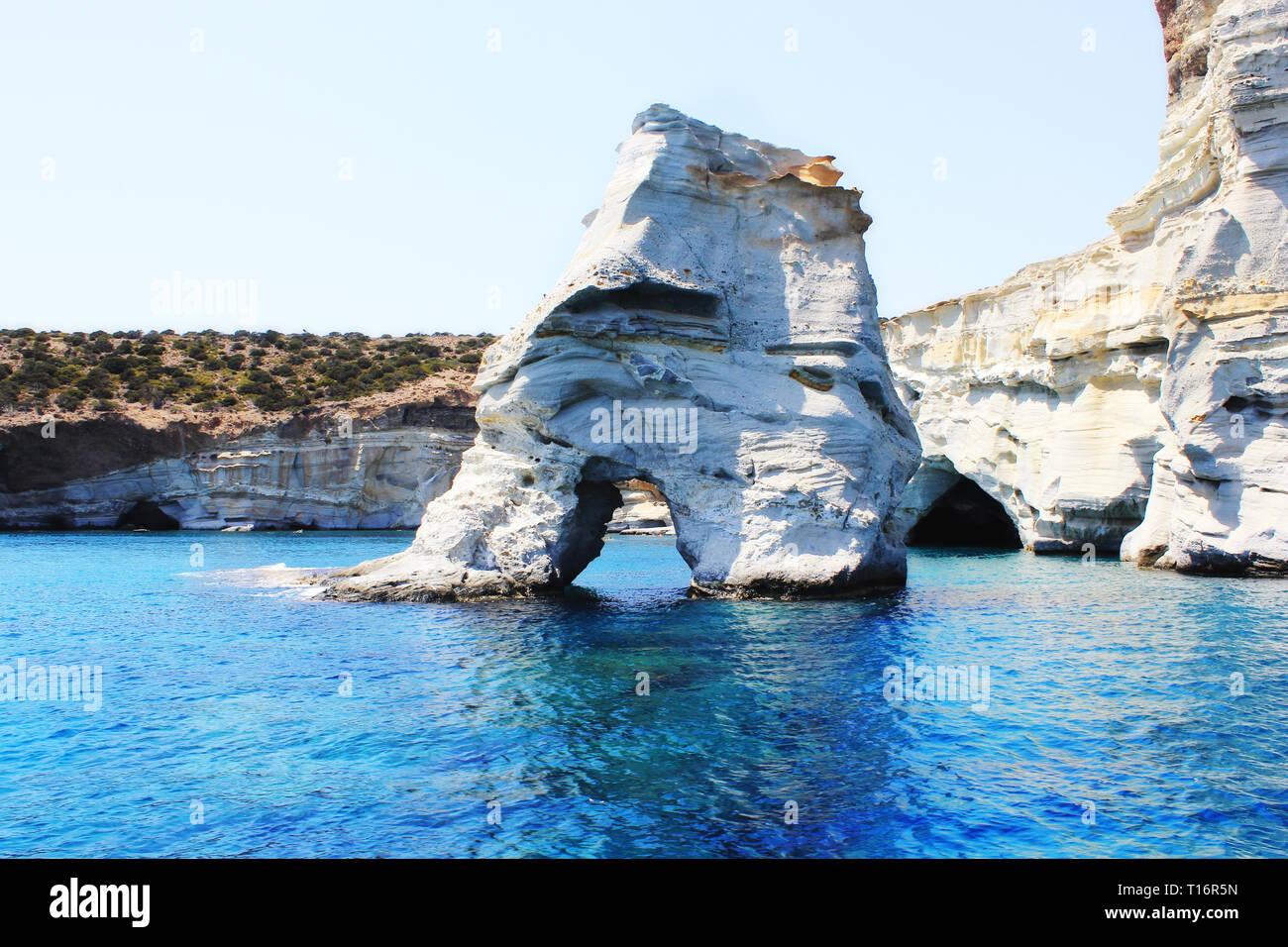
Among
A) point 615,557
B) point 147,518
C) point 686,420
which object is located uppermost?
point 686,420

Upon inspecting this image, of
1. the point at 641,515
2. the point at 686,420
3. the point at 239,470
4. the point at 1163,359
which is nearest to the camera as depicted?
the point at 686,420

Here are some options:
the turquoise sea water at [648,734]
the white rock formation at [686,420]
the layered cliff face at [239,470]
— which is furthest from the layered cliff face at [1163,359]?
the layered cliff face at [239,470]

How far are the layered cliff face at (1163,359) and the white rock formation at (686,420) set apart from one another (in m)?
7.62

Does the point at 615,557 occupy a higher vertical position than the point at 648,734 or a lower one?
lower

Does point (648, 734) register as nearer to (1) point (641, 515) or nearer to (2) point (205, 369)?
(1) point (641, 515)

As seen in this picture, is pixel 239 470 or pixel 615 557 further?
pixel 239 470

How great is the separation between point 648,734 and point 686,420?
13.3 m

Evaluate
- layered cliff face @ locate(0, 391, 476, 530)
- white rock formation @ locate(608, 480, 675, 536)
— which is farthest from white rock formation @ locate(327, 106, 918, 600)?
white rock formation @ locate(608, 480, 675, 536)

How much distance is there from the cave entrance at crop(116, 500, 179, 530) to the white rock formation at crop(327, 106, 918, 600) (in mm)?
40661

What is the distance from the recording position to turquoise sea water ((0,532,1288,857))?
8492 millimetres

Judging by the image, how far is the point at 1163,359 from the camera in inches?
1449

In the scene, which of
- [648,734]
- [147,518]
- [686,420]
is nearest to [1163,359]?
[686,420]

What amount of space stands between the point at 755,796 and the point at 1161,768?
469cm

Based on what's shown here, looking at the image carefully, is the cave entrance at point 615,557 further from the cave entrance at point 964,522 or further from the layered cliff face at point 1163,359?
the cave entrance at point 964,522
